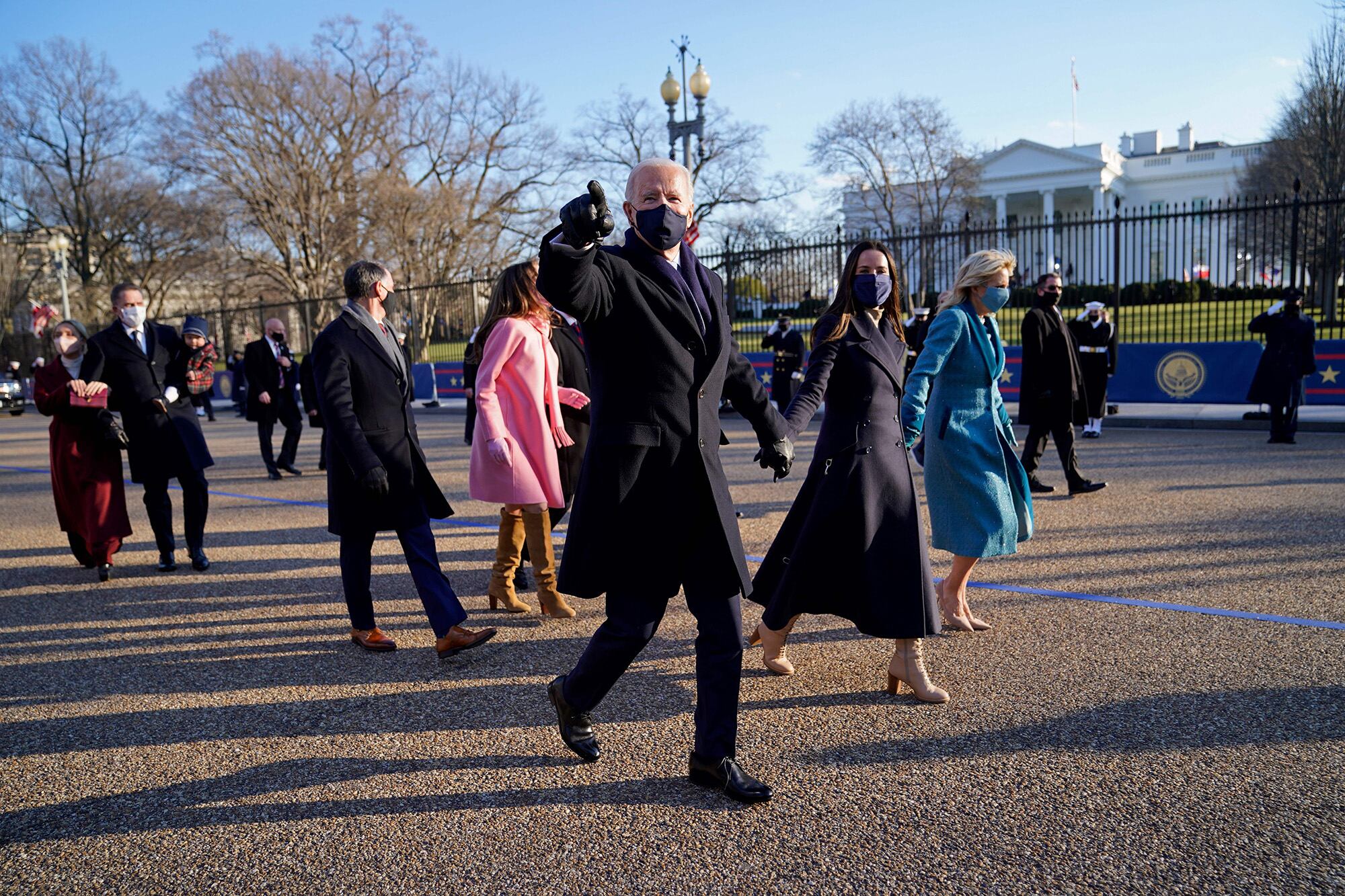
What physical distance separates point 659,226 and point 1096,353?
9997 millimetres

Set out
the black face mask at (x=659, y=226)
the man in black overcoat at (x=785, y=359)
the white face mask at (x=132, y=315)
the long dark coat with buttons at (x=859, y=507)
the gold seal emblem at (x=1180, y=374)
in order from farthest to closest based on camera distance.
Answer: the man in black overcoat at (x=785, y=359), the gold seal emblem at (x=1180, y=374), the white face mask at (x=132, y=315), the long dark coat with buttons at (x=859, y=507), the black face mask at (x=659, y=226)

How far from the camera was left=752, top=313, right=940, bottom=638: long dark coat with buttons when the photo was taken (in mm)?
3533

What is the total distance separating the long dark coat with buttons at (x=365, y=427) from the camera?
14.0ft

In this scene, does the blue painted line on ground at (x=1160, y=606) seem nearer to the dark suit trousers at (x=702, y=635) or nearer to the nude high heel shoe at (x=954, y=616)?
the nude high heel shoe at (x=954, y=616)

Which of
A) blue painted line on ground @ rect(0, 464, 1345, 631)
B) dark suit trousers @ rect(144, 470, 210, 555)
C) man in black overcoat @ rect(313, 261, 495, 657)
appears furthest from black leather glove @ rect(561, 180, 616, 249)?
dark suit trousers @ rect(144, 470, 210, 555)

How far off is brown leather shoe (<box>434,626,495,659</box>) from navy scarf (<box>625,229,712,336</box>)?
6.93 ft

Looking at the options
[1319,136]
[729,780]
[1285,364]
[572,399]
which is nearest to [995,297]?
[572,399]

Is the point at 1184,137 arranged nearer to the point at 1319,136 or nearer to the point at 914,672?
the point at 1319,136

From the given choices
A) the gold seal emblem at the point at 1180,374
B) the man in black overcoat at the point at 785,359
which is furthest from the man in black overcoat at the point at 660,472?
the gold seal emblem at the point at 1180,374

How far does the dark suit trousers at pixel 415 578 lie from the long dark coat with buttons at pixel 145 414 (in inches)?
89.2

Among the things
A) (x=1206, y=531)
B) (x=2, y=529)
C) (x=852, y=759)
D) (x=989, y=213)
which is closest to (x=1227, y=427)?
(x=1206, y=531)

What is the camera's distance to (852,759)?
123 inches

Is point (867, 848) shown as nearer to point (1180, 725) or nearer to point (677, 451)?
point (677, 451)

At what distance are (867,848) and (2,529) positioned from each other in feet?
27.5
